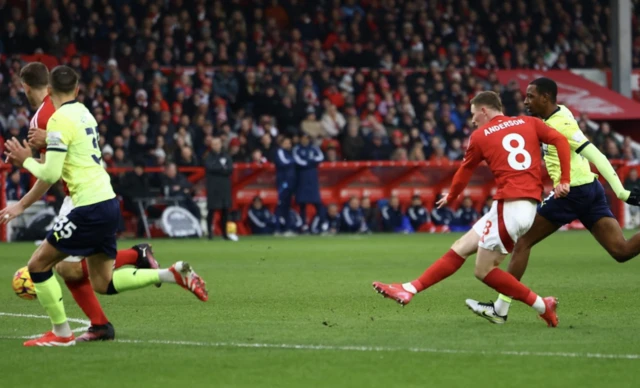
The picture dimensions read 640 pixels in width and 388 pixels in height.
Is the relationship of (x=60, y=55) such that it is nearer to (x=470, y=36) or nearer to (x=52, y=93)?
(x=470, y=36)

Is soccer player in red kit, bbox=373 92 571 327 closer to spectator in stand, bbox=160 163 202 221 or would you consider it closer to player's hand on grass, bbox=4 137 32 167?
player's hand on grass, bbox=4 137 32 167

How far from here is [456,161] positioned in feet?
89.1

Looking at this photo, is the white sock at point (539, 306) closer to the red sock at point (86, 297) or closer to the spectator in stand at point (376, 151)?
the red sock at point (86, 297)

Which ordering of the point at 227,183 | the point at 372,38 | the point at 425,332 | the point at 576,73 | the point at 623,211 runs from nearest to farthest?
the point at 425,332
the point at 227,183
the point at 623,211
the point at 372,38
the point at 576,73

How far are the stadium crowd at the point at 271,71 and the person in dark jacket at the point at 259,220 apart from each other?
3.51ft

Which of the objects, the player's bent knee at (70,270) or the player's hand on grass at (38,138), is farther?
the player's bent knee at (70,270)

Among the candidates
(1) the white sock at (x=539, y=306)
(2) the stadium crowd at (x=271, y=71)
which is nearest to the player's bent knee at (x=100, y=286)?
(1) the white sock at (x=539, y=306)

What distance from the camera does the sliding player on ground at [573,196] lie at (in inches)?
396

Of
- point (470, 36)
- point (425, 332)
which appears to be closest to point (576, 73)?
point (470, 36)

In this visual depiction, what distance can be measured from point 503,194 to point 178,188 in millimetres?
15517

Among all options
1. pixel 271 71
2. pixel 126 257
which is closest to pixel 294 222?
pixel 271 71

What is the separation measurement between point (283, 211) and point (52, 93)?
679 inches

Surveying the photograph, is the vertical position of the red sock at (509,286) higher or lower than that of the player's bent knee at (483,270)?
lower

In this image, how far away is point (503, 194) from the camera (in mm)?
9016
